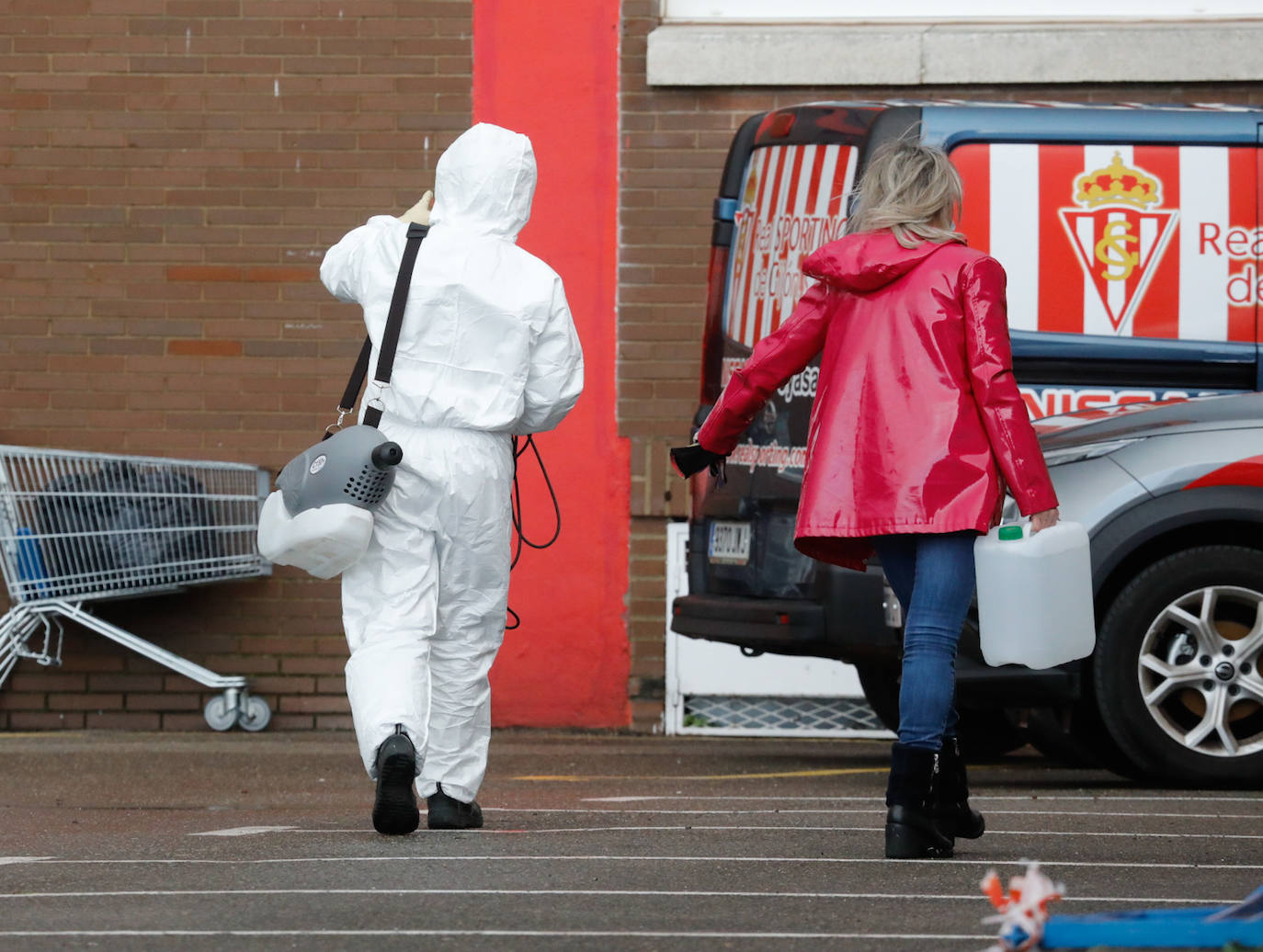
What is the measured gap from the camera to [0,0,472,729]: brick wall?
9016 millimetres

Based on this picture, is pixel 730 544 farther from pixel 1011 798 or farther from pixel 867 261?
pixel 867 261

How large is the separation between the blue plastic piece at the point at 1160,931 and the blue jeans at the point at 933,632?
191 centimetres

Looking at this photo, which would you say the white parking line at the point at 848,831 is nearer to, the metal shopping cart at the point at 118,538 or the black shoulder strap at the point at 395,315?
the black shoulder strap at the point at 395,315

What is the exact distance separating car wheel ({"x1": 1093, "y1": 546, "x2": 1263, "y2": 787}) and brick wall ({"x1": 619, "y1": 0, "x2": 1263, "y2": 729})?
308 centimetres

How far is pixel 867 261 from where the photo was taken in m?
4.59

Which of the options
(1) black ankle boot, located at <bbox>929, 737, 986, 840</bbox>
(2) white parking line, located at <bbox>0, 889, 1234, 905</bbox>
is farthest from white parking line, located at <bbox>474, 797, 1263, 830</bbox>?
(2) white parking line, located at <bbox>0, 889, 1234, 905</bbox>

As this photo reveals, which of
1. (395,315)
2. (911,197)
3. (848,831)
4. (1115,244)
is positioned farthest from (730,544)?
(911,197)

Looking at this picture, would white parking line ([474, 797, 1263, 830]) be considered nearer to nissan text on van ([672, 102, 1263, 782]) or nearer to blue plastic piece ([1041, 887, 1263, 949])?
nissan text on van ([672, 102, 1263, 782])

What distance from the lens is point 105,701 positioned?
909 centimetres

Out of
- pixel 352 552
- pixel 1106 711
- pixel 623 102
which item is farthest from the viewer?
pixel 623 102

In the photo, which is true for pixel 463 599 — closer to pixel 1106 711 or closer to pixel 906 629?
pixel 906 629

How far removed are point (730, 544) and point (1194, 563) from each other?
1.51 m

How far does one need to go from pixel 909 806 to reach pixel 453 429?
1469mm

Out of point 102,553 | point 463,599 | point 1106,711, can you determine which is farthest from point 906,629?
point 102,553
